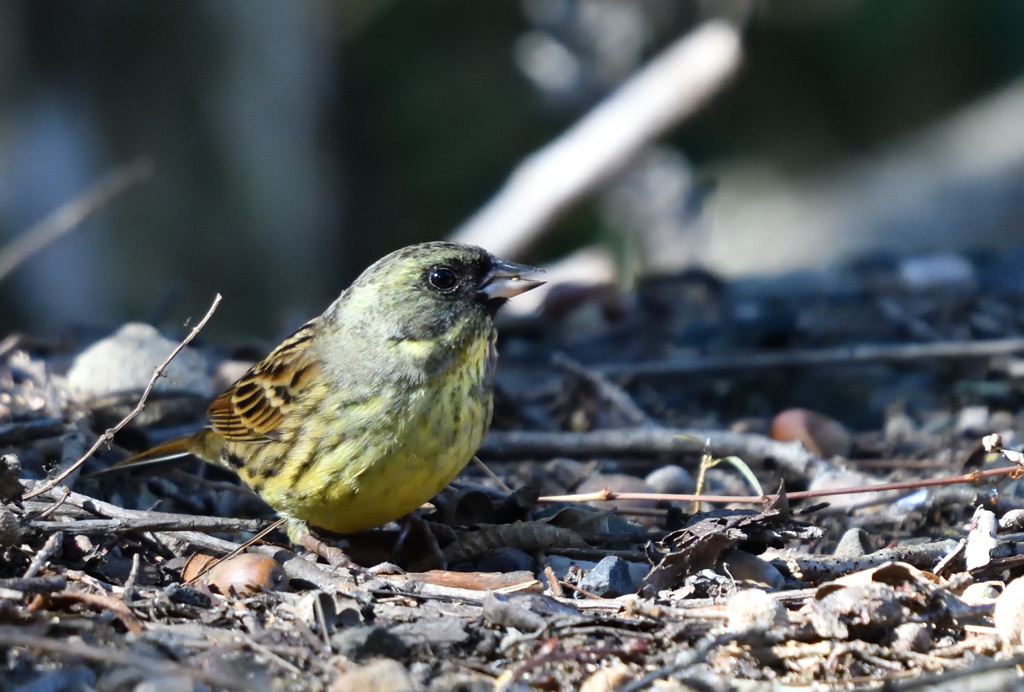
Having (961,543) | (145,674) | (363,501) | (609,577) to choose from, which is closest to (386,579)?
(363,501)

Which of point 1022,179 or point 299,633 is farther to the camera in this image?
point 1022,179

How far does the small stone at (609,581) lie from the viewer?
3189mm

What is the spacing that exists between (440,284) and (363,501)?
77 centimetres

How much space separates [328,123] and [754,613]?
35.3 feet

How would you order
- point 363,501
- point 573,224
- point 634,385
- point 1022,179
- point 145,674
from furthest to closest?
point 573,224 → point 1022,179 → point 634,385 → point 363,501 → point 145,674

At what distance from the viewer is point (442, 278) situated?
3.75 metres

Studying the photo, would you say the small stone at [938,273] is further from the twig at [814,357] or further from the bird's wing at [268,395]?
the bird's wing at [268,395]

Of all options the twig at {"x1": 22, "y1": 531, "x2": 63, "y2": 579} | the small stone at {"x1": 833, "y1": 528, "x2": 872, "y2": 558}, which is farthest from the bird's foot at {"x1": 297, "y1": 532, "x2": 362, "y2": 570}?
the small stone at {"x1": 833, "y1": 528, "x2": 872, "y2": 558}

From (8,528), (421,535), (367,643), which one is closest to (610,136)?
(421,535)

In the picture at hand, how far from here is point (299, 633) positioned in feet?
9.05

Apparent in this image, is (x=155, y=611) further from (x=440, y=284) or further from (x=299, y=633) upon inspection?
(x=440, y=284)

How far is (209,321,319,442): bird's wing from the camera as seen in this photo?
12.5ft

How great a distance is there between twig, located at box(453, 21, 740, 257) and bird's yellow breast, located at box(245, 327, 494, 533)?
4.61m

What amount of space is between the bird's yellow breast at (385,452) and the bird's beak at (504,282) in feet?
0.87
